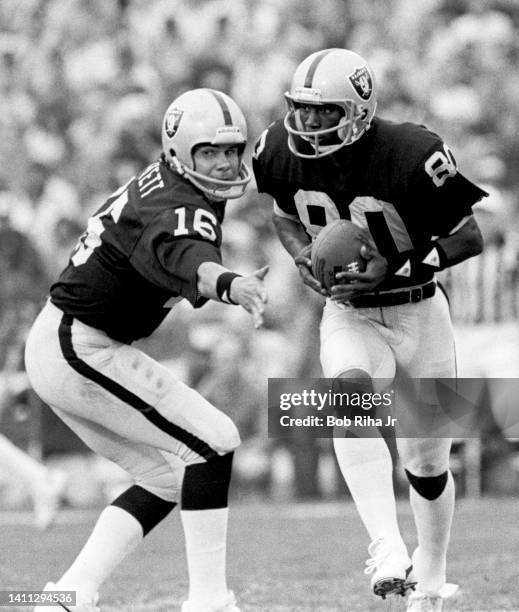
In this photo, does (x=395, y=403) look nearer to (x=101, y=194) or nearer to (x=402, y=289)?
(x=402, y=289)

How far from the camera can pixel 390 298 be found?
4.73 m

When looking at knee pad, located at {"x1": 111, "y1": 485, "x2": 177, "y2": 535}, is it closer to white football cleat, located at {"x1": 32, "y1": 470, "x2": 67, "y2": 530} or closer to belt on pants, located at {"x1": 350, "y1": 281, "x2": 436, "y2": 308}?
belt on pants, located at {"x1": 350, "y1": 281, "x2": 436, "y2": 308}

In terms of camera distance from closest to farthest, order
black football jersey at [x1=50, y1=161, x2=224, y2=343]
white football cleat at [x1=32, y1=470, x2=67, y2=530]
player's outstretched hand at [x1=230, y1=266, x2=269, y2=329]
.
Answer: player's outstretched hand at [x1=230, y1=266, x2=269, y2=329] < black football jersey at [x1=50, y1=161, x2=224, y2=343] < white football cleat at [x1=32, y1=470, x2=67, y2=530]

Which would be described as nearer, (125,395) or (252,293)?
(252,293)

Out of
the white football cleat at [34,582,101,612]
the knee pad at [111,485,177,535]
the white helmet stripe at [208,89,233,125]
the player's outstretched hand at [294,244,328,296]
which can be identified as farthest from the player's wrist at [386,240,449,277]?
the white football cleat at [34,582,101,612]

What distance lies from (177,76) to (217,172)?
5.74m

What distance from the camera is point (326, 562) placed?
6484 millimetres

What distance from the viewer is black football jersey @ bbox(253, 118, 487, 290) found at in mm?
4551

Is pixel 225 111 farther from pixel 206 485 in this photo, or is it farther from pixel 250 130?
pixel 250 130

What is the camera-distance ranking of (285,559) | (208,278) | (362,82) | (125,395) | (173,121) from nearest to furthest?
(208,278) → (125,395) → (173,121) → (362,82) → (285,559)

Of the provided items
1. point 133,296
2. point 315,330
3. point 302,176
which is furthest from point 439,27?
point 133,296

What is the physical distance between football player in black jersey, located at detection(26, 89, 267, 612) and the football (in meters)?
0.34

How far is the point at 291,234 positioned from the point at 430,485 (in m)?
1.08

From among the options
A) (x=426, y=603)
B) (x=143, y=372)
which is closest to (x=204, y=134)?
(x=143, y=372)
